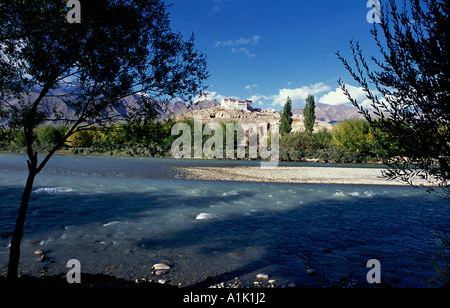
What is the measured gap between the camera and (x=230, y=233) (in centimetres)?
1232

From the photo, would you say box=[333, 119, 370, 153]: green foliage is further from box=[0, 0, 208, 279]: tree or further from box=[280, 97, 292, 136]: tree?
box=[0, 0, 208, 279]: tree

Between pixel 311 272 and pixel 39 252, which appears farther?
pixel 39 252

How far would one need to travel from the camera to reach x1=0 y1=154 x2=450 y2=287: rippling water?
8.58 meters

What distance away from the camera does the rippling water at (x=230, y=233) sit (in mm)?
8578

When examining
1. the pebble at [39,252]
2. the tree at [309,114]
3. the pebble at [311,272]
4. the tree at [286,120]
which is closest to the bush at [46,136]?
the tree at [286,120]

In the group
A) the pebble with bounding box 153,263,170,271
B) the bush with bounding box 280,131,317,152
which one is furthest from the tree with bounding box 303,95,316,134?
the pebble with bounding box 153,263,170,271

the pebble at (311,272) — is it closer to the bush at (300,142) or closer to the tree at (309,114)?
the bush at (300,142)

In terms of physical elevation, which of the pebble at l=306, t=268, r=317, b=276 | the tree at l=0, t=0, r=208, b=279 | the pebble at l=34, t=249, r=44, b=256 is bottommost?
the pebble at l=306, t=268, r=317, b=276

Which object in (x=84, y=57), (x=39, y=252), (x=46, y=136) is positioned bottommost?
(x=39, y=252)

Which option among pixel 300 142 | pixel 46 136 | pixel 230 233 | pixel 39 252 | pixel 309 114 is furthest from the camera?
pixel 309 114

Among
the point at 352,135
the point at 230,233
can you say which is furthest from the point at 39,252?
the point at 352,135

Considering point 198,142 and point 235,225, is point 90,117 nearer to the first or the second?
point 235,225

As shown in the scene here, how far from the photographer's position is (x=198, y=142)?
282ft

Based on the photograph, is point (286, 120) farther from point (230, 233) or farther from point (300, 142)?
point (230, 233)
